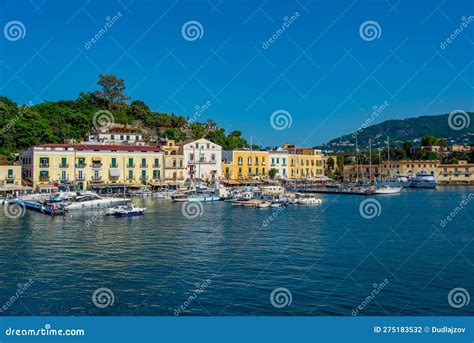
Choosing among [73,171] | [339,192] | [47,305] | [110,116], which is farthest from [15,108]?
[47,305]

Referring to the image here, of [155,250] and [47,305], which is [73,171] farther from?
[47,305]

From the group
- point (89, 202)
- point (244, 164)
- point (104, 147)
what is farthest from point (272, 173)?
point (89, 202)

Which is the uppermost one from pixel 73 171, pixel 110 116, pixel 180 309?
pixel 110 116

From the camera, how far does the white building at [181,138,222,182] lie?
49094 millimetres

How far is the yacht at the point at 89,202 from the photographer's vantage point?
30.9 meters

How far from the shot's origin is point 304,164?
59.8 m

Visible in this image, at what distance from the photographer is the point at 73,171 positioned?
41.1 m

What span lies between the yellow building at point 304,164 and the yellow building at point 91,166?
17.6m

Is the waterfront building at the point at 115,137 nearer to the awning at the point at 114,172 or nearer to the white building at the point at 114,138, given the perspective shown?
the white building at the point at 114,138

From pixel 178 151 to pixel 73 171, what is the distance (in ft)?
37.6

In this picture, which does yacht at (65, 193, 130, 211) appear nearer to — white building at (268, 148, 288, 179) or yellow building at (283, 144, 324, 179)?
white building at (268, 148, 288, 179)

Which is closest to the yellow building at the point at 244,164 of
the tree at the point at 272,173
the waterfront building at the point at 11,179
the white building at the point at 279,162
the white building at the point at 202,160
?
the tree at the point at 272,173

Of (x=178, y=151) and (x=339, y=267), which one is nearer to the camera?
(x=339, y=267)

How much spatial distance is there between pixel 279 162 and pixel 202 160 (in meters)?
10.8
